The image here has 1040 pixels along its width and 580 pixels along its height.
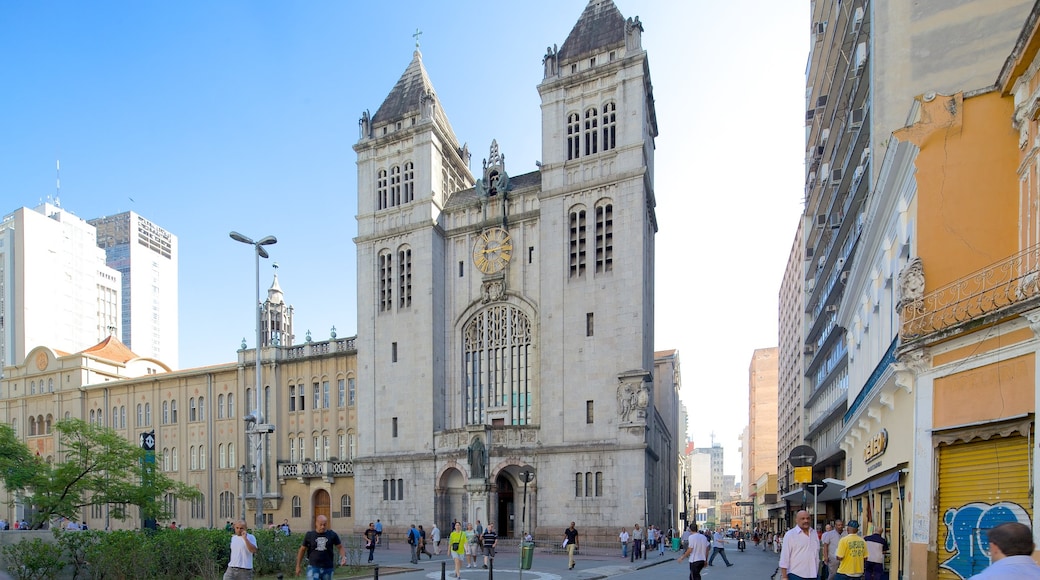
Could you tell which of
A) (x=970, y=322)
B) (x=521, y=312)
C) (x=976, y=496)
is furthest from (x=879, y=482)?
(x=521, y=312)

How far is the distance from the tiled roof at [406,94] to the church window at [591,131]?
11834 millimetres

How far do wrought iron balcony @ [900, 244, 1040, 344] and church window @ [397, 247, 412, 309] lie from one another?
34227mm

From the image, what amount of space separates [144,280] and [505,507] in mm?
112357

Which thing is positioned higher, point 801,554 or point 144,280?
point 144,280

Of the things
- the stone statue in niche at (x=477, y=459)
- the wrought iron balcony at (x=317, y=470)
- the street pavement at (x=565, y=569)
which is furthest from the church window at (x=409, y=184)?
the street pavement at (x=565, y=569)

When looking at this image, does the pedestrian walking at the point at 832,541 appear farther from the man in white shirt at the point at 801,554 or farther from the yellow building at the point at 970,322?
the man in white shirt at the point at 801,554

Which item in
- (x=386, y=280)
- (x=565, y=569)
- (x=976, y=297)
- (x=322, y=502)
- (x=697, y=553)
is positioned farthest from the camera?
(x=322, y=502)

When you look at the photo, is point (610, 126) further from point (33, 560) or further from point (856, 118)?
point (33, 560)

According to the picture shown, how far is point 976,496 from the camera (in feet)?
34.0

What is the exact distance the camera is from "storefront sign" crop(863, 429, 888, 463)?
50.0 ft

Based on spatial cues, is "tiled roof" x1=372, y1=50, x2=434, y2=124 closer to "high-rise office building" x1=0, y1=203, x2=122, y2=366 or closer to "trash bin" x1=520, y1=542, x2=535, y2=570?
"trash bin" x1=520, y1=542, x2=535, y2=570

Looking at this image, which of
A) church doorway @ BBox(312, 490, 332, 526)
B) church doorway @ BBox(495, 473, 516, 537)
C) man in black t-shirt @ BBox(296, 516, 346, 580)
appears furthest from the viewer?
church doorway @ BBox(312, 490, 332, 526)

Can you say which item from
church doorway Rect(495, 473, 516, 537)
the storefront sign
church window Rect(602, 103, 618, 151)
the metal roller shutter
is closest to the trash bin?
the storefront sign

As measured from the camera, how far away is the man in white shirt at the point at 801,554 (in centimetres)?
977
